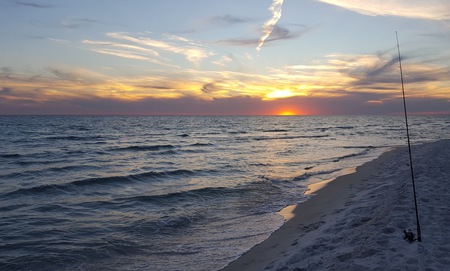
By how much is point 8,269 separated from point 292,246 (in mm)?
6229

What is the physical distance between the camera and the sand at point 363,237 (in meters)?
5.05

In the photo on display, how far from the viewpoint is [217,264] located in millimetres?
7035

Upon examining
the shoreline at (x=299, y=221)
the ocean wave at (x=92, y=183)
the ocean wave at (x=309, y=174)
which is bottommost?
the ocean wave at (x=309, y=174)

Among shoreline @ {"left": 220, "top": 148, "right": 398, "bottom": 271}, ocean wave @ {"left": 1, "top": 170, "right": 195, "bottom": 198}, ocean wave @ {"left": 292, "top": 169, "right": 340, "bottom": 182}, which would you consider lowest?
ocean wave @ {"left": 292, "top": 169, "right": 340, "bottom": 182}

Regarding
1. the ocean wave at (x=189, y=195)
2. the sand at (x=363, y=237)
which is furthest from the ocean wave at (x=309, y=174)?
the sand at (x=363, y=237)

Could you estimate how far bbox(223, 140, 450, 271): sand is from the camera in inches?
199

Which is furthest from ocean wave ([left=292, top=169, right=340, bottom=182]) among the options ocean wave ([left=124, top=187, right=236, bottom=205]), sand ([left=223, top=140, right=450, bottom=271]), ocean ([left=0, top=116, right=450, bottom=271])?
sand ([left=223, top=140, right=450, bottom=271])

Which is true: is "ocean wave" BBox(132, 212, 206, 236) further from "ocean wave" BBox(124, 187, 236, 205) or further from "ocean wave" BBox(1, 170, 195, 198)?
"ocean wave" BBox(1, 170, 195, 198)

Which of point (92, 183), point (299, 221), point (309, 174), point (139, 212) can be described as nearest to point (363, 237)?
point (299, 221)

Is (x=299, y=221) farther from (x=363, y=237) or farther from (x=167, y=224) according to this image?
(x=167, y=224)

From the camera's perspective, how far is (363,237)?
6195mm

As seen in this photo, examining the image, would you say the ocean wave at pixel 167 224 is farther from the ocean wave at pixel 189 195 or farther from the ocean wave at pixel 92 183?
the ocean wave at pixel 92 183

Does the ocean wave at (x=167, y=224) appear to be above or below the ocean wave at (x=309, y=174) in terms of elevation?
above

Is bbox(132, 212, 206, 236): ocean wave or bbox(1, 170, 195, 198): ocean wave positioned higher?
bbox(1, 170, 195, 198): ocean wave
